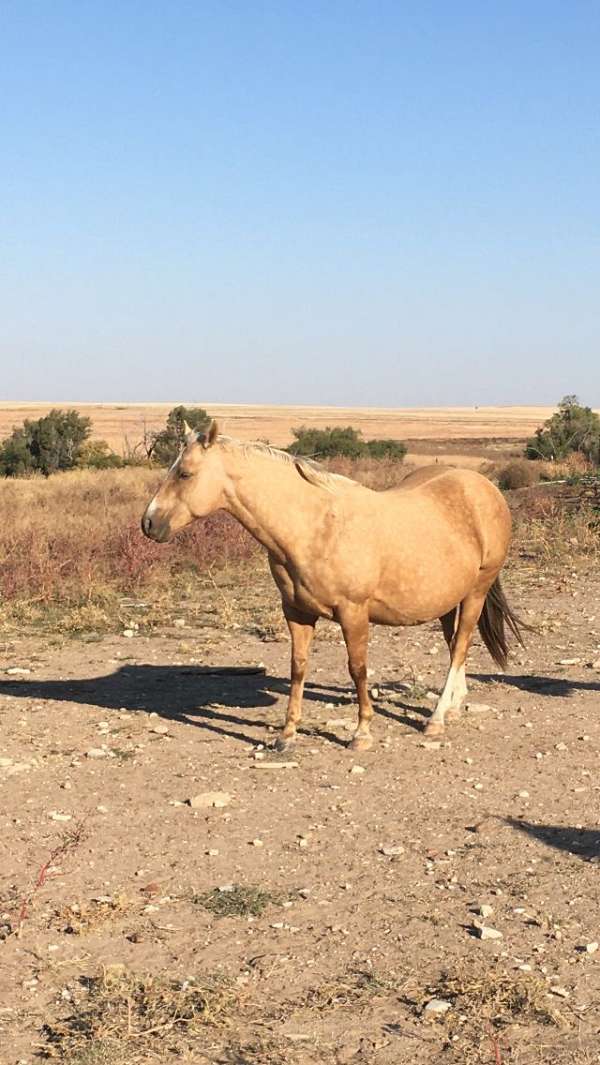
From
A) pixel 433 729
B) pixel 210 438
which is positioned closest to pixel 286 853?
pixel 433 729

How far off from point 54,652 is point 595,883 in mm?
6372

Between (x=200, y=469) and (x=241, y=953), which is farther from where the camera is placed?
(x=200, y=469)

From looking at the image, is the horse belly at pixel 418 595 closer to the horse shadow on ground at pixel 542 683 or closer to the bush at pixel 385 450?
the horse shadow on ground at pixel 542 683

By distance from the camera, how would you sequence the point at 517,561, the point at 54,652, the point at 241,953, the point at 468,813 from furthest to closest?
the point at 517,561, the point at 54,652, the point at 468,813, the point at 241,953

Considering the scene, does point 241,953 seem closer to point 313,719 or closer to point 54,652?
point 313,719

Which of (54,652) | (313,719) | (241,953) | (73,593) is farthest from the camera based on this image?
(73,593)

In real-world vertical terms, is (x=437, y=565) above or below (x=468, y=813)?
above

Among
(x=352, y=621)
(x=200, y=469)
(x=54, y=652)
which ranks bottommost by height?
(x=54, y=652)

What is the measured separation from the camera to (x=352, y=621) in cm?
687

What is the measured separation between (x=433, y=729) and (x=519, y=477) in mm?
18701

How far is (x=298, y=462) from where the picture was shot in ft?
22.7

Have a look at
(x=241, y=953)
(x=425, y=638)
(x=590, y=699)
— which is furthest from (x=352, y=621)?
(x=425, y=638)

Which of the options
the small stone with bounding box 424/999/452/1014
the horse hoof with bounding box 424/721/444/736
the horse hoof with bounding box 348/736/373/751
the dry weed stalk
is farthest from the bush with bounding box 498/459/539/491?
the small stone with bounding box 424/999/452/1014

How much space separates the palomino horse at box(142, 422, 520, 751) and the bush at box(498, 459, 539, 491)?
58.7 ft
